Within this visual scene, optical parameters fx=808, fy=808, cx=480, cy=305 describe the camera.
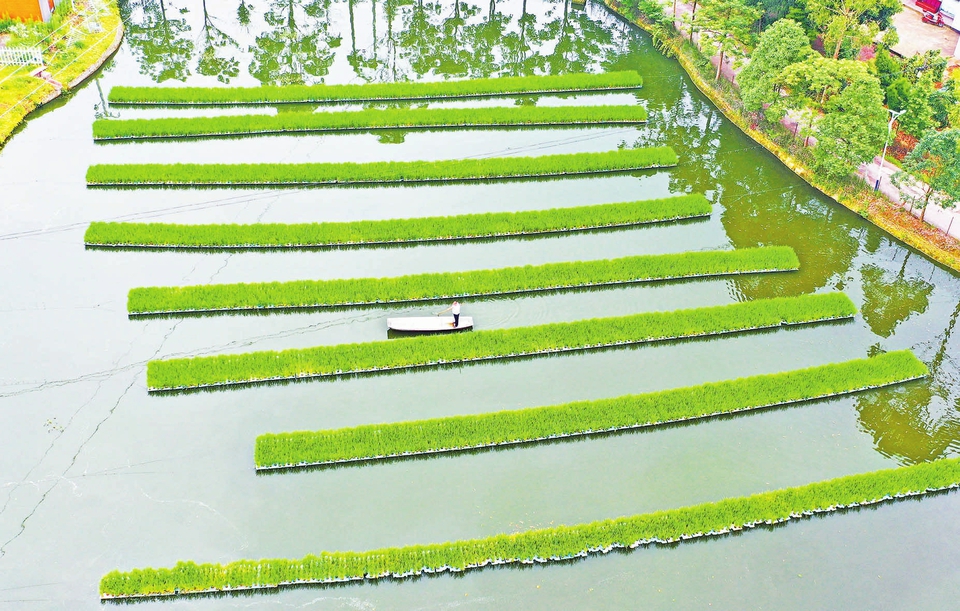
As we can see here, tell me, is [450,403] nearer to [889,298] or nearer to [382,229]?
[382,229]

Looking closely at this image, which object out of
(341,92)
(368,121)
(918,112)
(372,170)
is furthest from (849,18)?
(341,92)

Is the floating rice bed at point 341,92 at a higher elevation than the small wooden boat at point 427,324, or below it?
higher

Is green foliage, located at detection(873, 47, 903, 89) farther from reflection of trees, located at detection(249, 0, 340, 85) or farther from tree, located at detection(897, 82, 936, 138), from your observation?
reflection of trees, located at detection(249, 0, 340, 85)

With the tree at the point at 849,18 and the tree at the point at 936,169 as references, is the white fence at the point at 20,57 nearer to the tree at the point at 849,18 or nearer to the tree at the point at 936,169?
the tree at the point at 849,18

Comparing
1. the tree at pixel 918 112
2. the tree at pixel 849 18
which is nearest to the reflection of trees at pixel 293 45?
the tree at pixel 849 18

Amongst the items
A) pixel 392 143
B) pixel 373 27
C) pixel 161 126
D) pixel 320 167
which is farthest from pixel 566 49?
pixel 161 126

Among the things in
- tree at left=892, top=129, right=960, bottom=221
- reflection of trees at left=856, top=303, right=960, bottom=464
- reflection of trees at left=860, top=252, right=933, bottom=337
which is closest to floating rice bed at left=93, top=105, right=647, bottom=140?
tree at left=892, top=129, right=960, bottom=221

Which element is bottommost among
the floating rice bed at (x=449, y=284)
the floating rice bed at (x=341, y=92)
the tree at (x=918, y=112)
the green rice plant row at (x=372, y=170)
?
the floating rice bed at (x=449, y=284)
